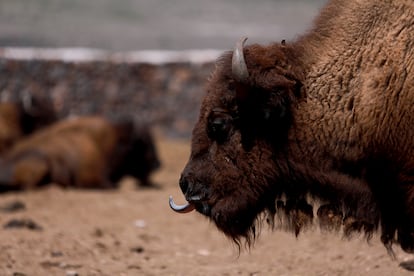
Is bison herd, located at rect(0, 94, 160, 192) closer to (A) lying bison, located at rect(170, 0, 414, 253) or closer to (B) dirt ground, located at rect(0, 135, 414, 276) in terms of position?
(B) dirt ground, located at rect(0, 135, 414, 276)

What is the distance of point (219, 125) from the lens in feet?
14.2

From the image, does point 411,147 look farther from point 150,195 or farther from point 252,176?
point 150,195

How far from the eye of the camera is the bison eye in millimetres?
4328

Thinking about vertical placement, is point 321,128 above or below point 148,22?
above

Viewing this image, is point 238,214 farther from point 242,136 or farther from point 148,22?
point 148,22

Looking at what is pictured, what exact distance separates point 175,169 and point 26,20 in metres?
6.73

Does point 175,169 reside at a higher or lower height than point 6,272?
lower

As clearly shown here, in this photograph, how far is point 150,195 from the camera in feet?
33.0

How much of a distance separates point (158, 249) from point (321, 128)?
2.50m

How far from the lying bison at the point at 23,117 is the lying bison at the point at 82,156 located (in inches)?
19.8

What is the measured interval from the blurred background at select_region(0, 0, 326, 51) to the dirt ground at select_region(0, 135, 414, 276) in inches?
340

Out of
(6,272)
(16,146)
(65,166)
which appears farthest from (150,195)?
(6,272)

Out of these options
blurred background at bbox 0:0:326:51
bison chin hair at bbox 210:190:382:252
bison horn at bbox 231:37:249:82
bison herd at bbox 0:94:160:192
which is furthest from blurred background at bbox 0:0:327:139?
bison horn at bbox 231:37:249:82

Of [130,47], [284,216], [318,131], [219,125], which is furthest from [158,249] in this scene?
[130,47]
